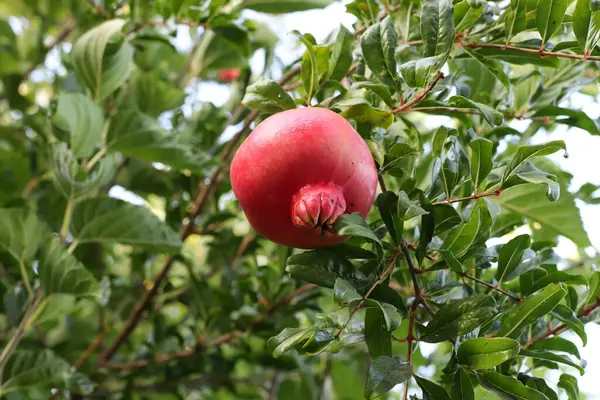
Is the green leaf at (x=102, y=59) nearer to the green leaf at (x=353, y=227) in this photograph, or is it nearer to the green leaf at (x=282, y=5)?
the green leaf at (x=282, y=5)

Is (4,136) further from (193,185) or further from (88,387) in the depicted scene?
(88,387)

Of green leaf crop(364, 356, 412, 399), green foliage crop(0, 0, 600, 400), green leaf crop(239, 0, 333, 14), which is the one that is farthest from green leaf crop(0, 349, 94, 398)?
green leaf crop(239, 0, 333, 14)

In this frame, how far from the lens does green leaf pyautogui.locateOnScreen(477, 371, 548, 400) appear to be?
0.43 metres

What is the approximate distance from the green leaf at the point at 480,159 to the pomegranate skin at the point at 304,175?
0.26 feet

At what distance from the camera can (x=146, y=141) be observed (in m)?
0.79

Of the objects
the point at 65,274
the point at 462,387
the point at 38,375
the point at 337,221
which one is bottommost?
the point at 38,375

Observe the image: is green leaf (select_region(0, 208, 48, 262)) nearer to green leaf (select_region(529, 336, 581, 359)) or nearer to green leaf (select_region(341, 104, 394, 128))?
green leaf (select_region(341, 104, 394, 128))

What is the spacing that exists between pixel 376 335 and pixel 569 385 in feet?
0.57

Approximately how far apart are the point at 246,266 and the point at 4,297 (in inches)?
13.6

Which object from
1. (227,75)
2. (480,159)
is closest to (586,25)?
(480,159)

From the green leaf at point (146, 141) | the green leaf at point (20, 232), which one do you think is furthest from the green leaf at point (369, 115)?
the green leaf at point (20, 232)

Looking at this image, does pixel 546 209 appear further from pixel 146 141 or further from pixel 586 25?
pixel 146 141

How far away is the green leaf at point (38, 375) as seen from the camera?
737 mm

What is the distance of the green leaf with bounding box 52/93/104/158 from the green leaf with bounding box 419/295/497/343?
0.49m
